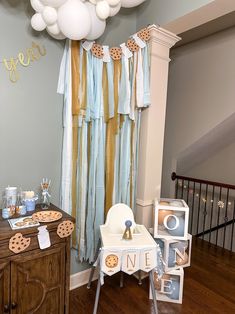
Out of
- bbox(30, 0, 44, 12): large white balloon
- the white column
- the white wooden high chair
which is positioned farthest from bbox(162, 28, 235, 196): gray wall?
bbox(30, 0, 44, 12): large white balloon

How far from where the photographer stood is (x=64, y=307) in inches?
62.5

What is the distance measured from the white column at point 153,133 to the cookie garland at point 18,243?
112 cm

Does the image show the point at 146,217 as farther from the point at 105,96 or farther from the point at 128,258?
the point at 105,96

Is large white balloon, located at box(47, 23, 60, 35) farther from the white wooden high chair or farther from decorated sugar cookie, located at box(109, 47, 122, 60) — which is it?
the white wooden high chair

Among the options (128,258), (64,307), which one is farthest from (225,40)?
(64,307)

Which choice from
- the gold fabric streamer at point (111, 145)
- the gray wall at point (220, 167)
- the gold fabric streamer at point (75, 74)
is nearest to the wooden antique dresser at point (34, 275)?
the gold fabric streamer at point (111, 145)

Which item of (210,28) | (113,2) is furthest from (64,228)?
(210,28)

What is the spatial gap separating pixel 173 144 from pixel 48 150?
2.24 meters

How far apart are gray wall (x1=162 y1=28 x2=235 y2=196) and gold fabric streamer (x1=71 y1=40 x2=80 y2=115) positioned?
1959 millimetres

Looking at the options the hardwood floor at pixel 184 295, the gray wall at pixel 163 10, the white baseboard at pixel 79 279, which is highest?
the gray wall at pixel 163 10

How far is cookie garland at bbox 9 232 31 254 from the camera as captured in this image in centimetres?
132

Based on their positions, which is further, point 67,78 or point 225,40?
point 225,40

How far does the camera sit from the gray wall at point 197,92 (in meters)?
2.89

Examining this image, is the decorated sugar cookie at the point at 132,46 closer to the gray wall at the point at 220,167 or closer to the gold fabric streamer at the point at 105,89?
the gold fabric streamer at the point at 105,89
